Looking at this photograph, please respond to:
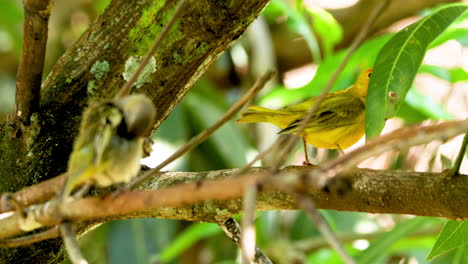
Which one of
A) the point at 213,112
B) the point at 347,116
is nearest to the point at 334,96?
the point at 347,116

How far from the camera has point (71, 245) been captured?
999 mm

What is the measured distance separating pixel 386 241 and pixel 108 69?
145 cm

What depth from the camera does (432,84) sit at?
5352 millimetres

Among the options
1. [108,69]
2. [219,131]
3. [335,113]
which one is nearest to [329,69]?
[335,113]

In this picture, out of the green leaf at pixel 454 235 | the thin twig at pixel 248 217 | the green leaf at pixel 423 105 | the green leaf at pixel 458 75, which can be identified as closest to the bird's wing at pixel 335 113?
the green leaf at pixel 423 105

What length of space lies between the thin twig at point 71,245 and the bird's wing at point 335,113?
152 centimetres

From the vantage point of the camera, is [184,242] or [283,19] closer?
[184,242]

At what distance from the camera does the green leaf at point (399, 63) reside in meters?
1.82

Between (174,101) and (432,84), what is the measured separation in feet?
13.5

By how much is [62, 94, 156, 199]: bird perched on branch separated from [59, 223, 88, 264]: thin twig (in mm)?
53

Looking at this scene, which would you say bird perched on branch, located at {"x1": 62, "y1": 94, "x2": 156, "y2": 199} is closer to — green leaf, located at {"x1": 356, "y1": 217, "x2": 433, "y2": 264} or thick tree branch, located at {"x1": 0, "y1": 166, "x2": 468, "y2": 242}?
thick tree branch, located at {"x1": 0, "y1": 166, "x2": 468, "y2": 242}

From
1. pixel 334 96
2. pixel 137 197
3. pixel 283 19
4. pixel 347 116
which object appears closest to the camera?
pixel 137 197

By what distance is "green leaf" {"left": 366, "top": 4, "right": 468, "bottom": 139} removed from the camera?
5.96 ft

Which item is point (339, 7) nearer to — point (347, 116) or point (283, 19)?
point (283, 19)
